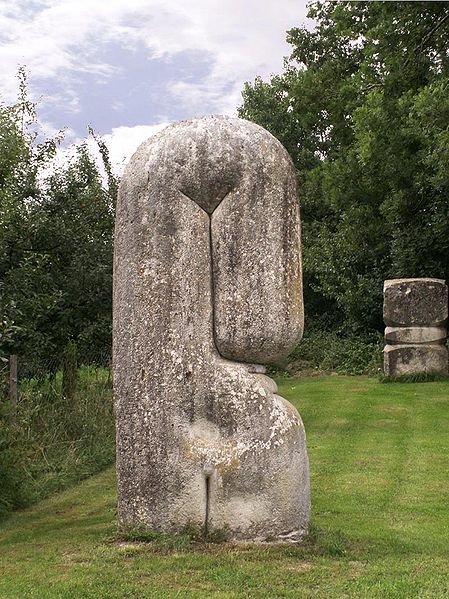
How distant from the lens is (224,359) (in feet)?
21.6

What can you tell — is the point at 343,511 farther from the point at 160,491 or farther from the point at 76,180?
the point at 76,180

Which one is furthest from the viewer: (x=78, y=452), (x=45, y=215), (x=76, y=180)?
(x=76, y=180)

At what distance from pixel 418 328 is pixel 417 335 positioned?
174 millimetres

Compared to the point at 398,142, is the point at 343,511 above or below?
below

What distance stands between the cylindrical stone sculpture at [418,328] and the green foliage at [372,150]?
2.56 meters

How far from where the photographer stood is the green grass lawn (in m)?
A: 5.56

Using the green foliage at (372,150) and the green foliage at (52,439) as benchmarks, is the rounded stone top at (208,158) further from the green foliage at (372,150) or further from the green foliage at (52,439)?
the green foliage at (372,150)

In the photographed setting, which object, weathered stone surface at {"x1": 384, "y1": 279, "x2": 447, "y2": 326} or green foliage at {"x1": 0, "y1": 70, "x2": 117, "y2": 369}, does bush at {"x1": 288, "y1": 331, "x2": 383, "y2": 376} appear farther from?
green foliage at {"x1": 0, "y1": 70, "x2": 117, "y2": 369}

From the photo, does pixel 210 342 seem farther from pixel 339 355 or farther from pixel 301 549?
pixel 339 355

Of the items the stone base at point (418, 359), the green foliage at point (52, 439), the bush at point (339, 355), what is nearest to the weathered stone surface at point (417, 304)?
the stone base at point (418, 359)

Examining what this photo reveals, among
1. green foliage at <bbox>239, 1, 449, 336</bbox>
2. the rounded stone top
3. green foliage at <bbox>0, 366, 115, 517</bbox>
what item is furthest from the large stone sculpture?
green foliage at <bbox>239, 1, 449, 336</bbox>

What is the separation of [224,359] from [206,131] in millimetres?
1697

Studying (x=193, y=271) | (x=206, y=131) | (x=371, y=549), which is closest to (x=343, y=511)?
(x=371, y=549)

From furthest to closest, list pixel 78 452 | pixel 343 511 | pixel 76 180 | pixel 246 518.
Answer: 1. pixel 76 180
2. pixel 78 452
3. pixel 343 511
4. pixel 246 518
